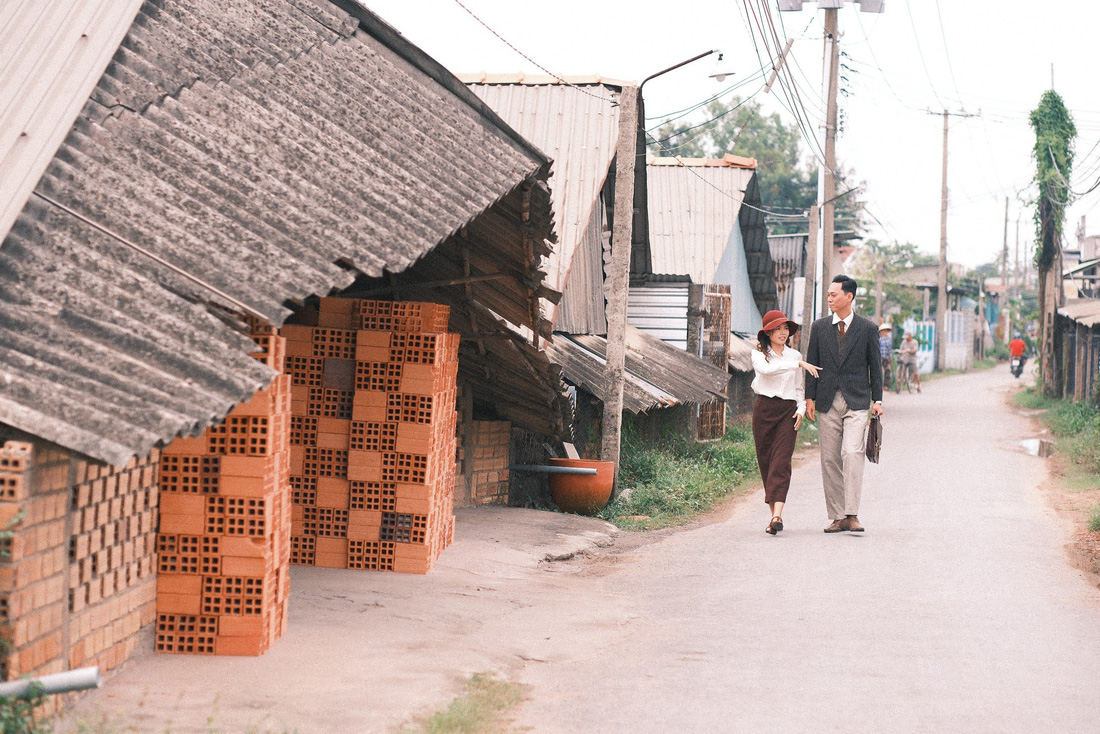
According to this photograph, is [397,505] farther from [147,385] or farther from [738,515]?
[738,515]

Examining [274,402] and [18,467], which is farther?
[274,402]

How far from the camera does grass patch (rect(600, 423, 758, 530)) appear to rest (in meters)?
12.3

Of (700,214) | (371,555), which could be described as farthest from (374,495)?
(700,214)

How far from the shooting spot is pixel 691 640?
250 inches

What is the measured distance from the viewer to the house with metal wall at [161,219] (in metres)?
4.14

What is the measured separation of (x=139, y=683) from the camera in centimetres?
492

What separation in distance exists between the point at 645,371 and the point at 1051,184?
16.7 m

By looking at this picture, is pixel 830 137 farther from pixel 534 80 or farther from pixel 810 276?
pixel 534 80

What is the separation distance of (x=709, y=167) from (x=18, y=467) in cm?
2195

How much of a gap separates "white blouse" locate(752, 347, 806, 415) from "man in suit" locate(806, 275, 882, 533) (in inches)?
5.7

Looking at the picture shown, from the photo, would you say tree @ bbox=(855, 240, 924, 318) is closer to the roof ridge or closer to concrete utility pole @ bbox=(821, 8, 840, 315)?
concrete utility pole @ bbox=(821, 8, 840, 315)

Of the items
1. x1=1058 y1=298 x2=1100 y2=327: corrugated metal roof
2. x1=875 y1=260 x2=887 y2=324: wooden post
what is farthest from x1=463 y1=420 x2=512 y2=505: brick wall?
x1=875 y1=260 x2=887 y2=324: wooden post

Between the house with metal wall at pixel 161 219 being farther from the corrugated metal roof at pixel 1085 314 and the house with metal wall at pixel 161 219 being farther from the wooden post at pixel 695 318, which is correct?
the corrugated metal roof at pixel 1085 314

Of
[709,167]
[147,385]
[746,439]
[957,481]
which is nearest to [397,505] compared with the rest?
[147,385]
